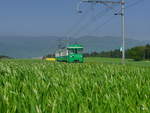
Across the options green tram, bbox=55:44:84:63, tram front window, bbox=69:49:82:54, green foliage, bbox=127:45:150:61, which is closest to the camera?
green tram, bbox=55:44:84:63

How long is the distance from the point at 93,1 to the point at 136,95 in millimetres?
27455

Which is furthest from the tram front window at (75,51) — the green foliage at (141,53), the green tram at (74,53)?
the green foliage at (141,53)

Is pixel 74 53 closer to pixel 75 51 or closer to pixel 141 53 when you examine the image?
pixel 75 51

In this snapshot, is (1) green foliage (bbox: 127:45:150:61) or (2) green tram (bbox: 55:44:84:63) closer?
(2) green tram (bbox: 55:44:84:63)

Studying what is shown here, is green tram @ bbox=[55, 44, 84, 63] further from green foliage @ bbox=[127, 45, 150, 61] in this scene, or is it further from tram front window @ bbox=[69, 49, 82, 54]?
green foliage @ bbox=[127, 45, 150, 61]

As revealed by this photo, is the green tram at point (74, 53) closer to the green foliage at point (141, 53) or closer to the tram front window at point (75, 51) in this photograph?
the tram front window at point (75, 51)

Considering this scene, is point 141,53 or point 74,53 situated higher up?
point 141,53

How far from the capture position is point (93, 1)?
97.0ft

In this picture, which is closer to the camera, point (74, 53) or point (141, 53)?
point (74, 53)

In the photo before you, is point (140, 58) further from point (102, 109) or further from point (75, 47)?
point (102, 109)

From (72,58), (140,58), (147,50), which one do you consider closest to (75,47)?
(72,58)

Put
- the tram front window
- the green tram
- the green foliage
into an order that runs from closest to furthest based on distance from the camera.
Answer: the green tram
the tram front window
the green foliage

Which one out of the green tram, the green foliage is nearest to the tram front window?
the green tram

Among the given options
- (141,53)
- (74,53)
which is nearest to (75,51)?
(74,53)
